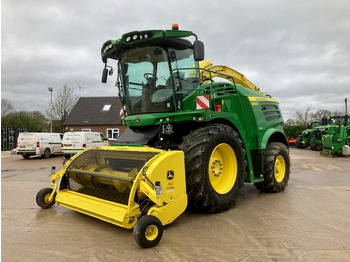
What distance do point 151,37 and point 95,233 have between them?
298 cm

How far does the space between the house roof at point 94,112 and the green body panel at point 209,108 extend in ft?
78.4

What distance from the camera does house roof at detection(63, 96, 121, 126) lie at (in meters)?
29.6

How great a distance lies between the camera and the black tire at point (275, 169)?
19.0 feet

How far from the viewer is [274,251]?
3.02 m

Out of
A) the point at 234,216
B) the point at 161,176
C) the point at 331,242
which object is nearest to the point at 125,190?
the point at 161,176

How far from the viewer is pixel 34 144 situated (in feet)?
52.8

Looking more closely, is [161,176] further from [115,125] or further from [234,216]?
[115,125]

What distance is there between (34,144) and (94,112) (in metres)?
14.8

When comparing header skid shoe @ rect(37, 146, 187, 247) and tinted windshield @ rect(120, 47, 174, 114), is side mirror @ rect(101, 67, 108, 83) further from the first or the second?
header skid shoe @ rect(37, 146, 187, 247)

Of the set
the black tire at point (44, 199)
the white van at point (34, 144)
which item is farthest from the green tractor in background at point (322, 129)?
the black tire at point (44, 199)

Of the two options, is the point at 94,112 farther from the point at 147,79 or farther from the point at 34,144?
the point at 147,79

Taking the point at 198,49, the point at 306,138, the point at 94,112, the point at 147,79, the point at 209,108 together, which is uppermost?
the point at 94,112

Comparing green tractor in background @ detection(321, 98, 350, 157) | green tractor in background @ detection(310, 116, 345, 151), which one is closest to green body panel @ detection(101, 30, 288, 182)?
green tractor in background @ detection(321, 98, 350, 157)

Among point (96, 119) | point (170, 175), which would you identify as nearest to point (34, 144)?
point (96, 119)
